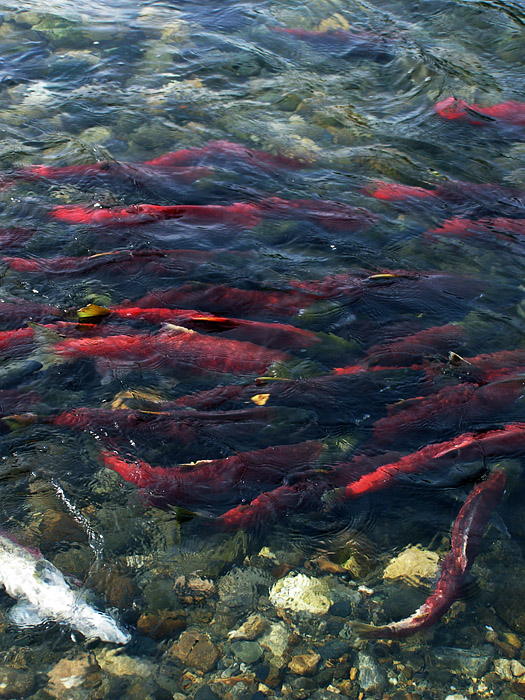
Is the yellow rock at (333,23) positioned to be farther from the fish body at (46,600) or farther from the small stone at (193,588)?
the fish body at (46,600)

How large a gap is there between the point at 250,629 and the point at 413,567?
43.0 inches

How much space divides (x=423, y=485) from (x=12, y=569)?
270 centimetres

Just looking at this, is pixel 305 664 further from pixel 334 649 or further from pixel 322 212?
pixel 322 212

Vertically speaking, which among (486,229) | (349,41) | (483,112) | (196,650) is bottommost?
(196,650)

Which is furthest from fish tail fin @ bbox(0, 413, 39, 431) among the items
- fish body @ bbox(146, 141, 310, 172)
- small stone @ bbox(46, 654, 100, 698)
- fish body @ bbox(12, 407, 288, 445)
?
fish body @ bbox(146, 141, 310, 172)

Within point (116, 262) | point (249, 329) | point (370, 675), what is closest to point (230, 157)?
point (116, 262)

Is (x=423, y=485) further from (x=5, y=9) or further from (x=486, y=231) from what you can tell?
(x=5, y=9)

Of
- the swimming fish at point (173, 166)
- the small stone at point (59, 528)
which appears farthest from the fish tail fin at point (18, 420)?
the swimming fish at point (173, 166)

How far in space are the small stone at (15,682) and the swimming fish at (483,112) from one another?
330 inches

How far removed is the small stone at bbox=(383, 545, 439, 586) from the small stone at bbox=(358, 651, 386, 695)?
0.51 metres

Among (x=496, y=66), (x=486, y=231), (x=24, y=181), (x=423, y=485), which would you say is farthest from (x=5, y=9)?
(x=423, y=485)

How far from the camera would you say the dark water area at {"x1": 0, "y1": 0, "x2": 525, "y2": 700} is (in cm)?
372

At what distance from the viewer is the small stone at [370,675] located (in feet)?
11.7

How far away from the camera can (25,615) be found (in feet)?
12.1
